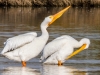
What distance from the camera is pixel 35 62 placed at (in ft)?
37.2

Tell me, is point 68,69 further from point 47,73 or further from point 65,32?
point 65,32

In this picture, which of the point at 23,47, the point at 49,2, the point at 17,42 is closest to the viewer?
the point at 17,42

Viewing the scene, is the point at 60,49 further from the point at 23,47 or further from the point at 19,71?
the point at 19,71

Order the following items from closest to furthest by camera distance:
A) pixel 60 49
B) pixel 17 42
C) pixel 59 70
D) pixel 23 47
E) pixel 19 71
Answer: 1. pixel 19 71
2. pixel 59 70
3. pixel 17 42
4. pixel 23 47
5. pixel 60 49

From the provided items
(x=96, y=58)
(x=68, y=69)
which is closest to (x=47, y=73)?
(x=68, y=69)

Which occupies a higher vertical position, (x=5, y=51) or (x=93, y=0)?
(x=5, y=51)

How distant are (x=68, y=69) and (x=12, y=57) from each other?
1306 mm

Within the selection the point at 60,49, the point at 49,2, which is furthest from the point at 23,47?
the point at 49,2

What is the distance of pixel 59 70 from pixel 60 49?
0.91 m

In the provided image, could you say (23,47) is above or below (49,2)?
above

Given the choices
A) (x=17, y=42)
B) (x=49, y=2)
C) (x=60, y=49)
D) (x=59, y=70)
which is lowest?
(x=49, y=2)

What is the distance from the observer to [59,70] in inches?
396

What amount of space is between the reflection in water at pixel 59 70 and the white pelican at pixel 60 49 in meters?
0.24

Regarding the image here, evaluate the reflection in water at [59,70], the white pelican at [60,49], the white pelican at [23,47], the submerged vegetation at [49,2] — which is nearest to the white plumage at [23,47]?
the white pelican at [23,47]
